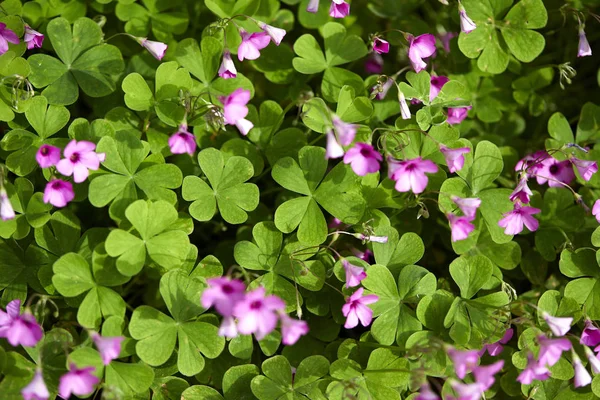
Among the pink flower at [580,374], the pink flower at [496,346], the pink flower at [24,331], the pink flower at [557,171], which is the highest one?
the pink flower at [24,331]

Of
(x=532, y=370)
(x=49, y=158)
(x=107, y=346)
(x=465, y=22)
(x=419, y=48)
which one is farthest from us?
(x=465, y=22)

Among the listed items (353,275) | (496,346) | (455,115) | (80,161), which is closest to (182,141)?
(80,161)

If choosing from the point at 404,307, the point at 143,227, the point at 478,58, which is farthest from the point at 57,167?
the point at 478,58

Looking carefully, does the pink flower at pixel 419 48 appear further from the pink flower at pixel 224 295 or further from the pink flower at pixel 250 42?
the pink flower at pixel 224 295

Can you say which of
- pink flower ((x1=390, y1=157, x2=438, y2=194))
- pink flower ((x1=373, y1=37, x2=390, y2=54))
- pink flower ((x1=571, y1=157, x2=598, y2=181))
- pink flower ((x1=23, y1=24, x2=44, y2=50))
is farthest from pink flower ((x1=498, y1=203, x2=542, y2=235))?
pink flower ((x1=23, y1=24, x2=44, y2=50))

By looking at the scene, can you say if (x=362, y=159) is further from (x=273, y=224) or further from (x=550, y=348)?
(x=550, y=348)

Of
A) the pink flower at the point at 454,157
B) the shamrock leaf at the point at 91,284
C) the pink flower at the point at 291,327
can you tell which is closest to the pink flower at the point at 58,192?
the shamrock leaf at the point at 91,284
